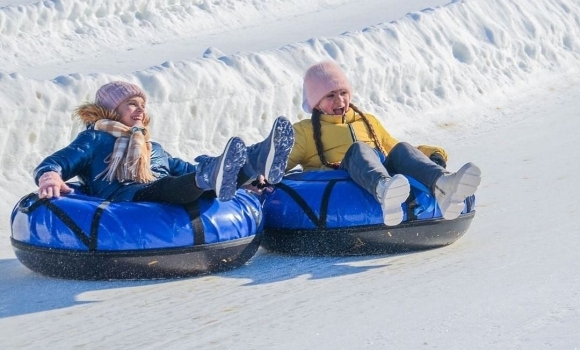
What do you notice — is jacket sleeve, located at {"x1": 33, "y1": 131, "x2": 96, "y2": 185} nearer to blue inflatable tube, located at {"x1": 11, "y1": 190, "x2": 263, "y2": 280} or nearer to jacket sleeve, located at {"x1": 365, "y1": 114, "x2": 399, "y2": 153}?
blue inflatable tube, located at {"x1": 11, "y1": 190, "x2": 263, "y2": 280}

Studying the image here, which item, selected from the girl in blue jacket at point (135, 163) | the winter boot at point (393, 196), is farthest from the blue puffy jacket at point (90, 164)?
the winter boot at point (393, 196)

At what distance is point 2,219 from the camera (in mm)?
6668

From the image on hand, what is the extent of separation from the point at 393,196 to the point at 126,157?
134 centimetres

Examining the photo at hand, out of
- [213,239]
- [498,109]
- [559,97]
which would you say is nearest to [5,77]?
[213,239]

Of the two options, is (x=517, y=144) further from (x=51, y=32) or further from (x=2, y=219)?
(x=51, y=32)

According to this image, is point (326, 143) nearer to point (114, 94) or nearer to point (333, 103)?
point (333, 103)

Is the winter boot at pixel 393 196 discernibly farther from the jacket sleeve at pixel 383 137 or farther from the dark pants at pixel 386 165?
the jacket sleeve at pixel 383 137

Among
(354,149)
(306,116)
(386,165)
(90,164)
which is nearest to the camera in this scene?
(90,164)

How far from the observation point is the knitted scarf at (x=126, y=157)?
5656 millimetres

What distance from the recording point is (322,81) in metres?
6.41

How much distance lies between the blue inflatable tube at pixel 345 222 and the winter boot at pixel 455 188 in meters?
0.14

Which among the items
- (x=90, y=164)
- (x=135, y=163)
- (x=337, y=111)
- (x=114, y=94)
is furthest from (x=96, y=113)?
(x=337, y=111)

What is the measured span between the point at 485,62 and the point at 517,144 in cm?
230

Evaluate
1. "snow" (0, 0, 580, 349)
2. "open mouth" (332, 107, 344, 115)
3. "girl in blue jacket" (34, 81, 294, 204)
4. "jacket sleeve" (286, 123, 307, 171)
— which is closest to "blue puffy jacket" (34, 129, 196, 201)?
"girl in blue jacket" (34, 81, 294, 204)
